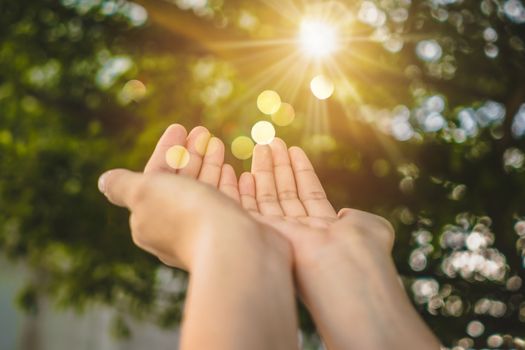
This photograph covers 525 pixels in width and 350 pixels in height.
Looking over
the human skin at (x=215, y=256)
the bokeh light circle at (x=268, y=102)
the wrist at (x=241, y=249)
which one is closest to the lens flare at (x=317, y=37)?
the bokeh light circle at (x=268, y=102)

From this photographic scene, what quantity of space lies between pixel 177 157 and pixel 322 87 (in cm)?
190

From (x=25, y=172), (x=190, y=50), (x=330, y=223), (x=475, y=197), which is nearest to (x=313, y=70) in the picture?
(x=190, y=50)

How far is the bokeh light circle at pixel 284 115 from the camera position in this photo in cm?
368

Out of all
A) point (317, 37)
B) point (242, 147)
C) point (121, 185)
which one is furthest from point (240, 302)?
point (317, 37)

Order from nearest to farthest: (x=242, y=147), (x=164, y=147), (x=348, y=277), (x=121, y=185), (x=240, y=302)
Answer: (x=240, y=302) < (x=348, y=277) < (x=121, y=185) < (x=164, y=147) < (x=242, y=147)

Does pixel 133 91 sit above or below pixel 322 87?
above

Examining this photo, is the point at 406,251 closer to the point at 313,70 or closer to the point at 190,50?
the point at 313,70

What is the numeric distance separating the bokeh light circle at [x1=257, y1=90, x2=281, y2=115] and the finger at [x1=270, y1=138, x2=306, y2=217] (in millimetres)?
1708

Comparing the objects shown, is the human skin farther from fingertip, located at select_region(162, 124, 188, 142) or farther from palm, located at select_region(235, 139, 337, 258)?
palm, located at select_region(235, 139, 337, 258)

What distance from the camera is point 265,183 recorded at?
5.85 feet

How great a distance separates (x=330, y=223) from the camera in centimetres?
156

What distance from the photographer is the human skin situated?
110 cm

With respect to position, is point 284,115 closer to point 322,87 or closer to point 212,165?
point 322,87

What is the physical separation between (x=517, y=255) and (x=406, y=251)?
1.99 feet
